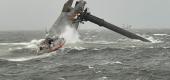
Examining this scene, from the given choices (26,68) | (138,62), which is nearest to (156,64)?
(138,62)

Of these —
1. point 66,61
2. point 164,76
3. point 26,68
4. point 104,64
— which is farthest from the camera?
point 66,61

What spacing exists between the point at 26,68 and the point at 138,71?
12179 millimetres

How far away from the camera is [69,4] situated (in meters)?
84.3

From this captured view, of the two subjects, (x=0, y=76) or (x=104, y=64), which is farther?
(x=104, y=64)

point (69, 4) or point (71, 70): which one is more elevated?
point (69, 4)

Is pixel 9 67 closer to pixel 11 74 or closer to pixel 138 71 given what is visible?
pixel 11 74

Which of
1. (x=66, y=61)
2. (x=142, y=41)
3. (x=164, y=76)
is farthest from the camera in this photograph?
(x=142, y=41)

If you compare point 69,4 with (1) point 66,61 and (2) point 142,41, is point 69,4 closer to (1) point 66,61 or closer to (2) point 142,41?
(2) point 142,41

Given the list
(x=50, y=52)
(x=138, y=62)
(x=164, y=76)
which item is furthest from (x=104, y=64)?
(x=50, y=52)

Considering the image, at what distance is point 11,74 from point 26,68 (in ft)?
13.7

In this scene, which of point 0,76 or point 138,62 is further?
point 138,62

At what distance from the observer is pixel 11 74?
1369 inches

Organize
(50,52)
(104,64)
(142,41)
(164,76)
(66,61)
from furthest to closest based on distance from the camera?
(142,41) → (50,52) → (66,61) → (104,64) → (164,76)

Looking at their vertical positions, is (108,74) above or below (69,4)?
below
